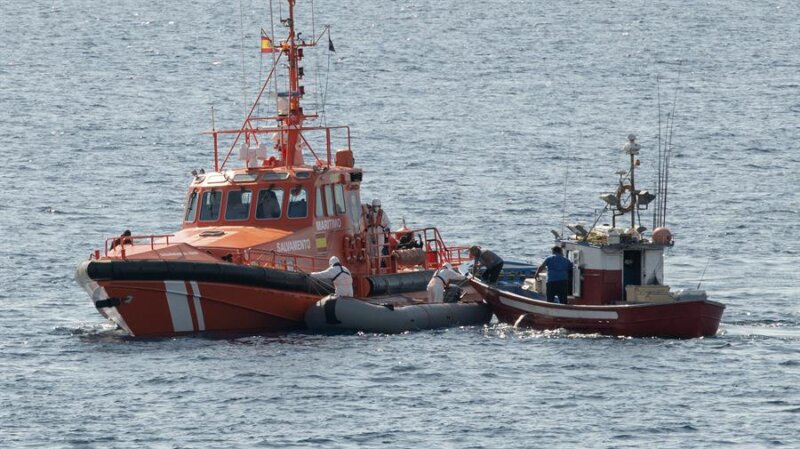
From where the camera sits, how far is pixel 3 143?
229 feet

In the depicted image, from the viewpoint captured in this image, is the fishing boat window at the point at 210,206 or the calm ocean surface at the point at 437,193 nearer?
the calm ocean surface at the point at 437,193

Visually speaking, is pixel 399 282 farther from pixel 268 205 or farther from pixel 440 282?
pixel 268 205

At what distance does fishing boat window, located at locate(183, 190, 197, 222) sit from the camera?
116 ft

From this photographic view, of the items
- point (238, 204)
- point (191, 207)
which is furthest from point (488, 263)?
point (191, 207)

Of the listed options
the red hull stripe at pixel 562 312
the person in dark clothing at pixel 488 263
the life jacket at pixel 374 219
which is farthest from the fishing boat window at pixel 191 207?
the red hull stripe at pixel 562 312

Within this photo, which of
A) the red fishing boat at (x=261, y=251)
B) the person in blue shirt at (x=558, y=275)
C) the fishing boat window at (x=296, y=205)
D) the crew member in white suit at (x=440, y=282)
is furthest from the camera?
the crew member in white suit at (x=440, y=282)

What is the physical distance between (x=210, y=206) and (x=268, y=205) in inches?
44.4

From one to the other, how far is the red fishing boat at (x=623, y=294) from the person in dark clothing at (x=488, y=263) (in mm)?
1494

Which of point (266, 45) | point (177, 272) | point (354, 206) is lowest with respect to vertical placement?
point (177, 272)

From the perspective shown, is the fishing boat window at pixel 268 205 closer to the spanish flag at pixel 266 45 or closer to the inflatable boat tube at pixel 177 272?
the inflatable boat tube at pixel 177 272

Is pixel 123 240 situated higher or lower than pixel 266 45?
lower

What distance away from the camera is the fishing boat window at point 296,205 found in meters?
35.2

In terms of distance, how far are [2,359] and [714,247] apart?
20948mm

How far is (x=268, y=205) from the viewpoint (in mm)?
35094
